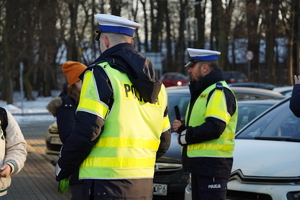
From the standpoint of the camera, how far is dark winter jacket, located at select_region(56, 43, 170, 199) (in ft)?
9.57

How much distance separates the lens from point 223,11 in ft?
107

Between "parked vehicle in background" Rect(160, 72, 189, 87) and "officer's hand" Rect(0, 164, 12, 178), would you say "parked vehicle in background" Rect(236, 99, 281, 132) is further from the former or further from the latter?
"parked vehicle in background" Rect(160, 72, 189, 87)

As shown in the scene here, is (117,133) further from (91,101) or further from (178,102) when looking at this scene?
(178,102)

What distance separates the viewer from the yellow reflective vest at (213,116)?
181 inches

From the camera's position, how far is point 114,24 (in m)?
3.19

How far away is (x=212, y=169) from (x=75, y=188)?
1196mm

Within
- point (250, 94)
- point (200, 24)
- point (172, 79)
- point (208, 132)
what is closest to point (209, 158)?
point (208, 132)

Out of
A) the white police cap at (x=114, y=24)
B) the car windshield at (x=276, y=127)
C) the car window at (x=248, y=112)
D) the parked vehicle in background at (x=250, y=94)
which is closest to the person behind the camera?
the white police cap at (x=114, y=24)

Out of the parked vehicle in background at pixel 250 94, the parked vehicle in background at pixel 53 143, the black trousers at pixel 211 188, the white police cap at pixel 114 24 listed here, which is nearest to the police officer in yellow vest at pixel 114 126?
the white police cap at pixel 114 24

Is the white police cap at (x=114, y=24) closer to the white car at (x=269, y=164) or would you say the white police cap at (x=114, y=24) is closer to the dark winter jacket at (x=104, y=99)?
the dark winter jacket at (x=104, y=99)

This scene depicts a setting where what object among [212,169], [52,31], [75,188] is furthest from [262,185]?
[52,31]

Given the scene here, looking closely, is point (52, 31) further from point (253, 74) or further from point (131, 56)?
point (131, 56)

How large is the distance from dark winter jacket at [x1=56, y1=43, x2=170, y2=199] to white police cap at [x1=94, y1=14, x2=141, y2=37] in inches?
3.7

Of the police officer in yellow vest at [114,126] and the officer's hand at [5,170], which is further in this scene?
the officer's hand at [5,170]
